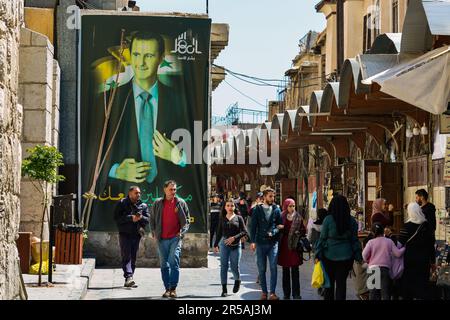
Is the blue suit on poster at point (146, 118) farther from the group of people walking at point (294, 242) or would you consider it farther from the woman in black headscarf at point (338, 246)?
the woman in black headscarf at point (338, 246)

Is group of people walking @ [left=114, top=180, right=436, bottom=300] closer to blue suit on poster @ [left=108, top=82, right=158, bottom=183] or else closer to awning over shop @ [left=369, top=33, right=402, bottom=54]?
awning over shop @ [left=369, top=33, right=402, bottom=54]

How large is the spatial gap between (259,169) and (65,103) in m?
22.5

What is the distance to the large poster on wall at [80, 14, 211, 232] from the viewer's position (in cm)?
1797

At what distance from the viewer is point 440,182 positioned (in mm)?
15148

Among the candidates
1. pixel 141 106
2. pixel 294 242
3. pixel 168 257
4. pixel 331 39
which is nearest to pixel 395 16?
pixel 331 39

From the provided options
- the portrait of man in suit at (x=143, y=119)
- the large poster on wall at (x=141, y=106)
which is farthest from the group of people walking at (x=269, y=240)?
the portrait of man in suit at (x=143, y=119)

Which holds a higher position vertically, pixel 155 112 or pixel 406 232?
pixel 155 112

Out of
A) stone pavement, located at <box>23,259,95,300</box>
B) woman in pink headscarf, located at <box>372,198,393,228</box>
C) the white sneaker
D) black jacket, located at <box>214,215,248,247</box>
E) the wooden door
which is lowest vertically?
the white sneaker

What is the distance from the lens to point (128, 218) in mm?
14227

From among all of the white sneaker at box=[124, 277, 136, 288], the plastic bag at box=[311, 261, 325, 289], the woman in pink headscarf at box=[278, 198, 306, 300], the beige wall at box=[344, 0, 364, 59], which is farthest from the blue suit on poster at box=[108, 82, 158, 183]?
the beige wall at box=[344, 0, 364, 59]

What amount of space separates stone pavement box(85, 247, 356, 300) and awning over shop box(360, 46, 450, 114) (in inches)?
151

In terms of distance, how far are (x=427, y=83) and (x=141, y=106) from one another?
879cm
